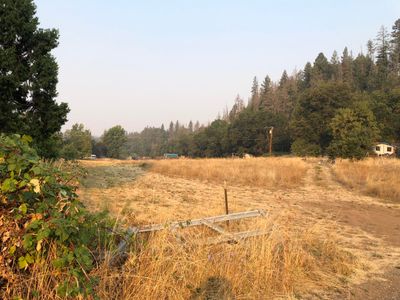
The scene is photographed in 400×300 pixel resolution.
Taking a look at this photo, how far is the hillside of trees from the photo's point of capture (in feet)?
179

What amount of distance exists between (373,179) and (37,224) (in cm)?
2194

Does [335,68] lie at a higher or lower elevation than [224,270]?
higher

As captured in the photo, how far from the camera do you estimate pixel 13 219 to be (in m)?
2.99

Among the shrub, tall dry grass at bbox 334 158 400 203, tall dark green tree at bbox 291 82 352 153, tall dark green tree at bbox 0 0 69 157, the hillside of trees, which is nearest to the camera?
tall dark green tree at bbox 0 0 69 157

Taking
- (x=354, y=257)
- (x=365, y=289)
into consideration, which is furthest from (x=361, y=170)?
(x=365, y=289)

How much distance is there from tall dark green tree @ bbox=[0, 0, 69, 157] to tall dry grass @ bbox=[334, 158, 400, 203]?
16412 millimetres

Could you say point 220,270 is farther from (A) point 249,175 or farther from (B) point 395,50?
(B) point 395,50

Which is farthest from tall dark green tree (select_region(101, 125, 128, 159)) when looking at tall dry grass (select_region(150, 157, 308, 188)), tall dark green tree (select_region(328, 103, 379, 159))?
tall dry grass (select_region(150, 157, 308, 188))

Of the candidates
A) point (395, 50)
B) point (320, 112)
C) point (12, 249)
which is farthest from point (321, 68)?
point (12, 249)

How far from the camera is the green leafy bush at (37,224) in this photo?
9.55 feet

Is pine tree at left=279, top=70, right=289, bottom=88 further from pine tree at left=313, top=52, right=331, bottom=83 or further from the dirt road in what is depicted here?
the dirt road

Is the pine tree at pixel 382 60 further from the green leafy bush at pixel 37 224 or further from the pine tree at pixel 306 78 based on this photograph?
the green leafy bush at pixel 37 224

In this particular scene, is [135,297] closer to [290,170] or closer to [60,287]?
[60,287]

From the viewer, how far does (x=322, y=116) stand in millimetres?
67688
